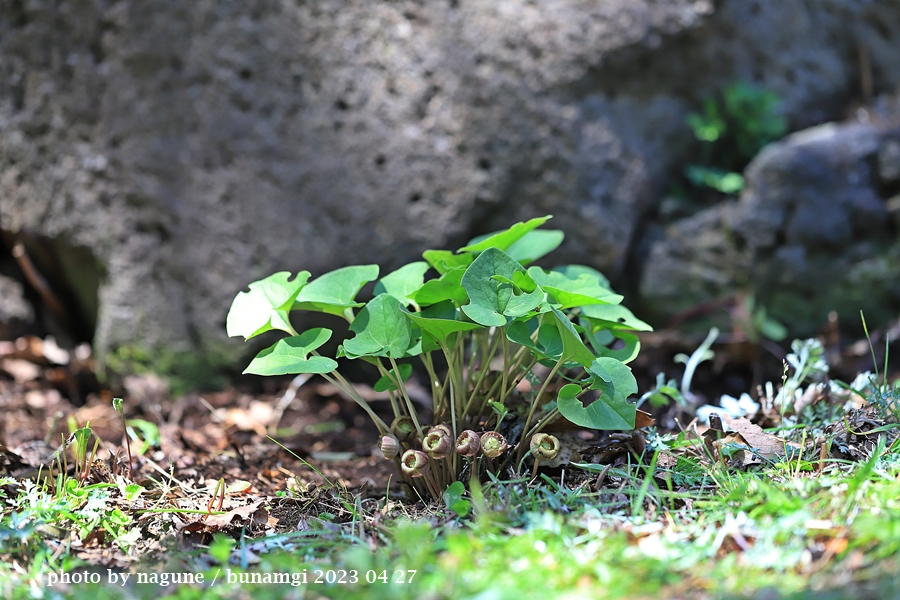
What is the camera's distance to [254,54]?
2.78 metres

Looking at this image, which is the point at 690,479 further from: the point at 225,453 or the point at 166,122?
the point at 166,122

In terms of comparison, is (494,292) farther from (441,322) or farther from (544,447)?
(544,447)

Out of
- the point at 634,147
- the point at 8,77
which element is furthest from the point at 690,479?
the point at 8,77

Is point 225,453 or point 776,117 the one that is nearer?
point 225,453

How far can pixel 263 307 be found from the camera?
1683 millimetres

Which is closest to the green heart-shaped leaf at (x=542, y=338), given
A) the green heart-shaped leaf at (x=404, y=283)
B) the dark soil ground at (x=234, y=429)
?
the green heart-shaped leaf at (x=404, y=283)

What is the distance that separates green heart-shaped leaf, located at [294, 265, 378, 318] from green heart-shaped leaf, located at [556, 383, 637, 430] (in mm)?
550

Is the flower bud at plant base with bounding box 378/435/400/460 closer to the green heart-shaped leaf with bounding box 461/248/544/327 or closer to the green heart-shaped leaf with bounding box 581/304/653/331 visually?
the green heart-shaped leaf with bounding box 461/248/544/327

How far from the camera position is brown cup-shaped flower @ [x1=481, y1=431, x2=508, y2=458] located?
157 cm

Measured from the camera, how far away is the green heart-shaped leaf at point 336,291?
1676 millimetres

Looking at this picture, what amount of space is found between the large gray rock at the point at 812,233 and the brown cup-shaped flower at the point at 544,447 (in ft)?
5.46

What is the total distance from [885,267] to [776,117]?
0.79 meters

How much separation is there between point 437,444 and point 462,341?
10.9 inches

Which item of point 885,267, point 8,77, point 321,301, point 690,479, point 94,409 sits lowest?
point 94,409
